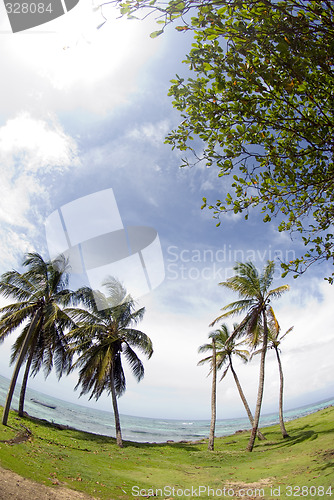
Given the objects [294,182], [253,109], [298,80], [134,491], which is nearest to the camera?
[298,80]

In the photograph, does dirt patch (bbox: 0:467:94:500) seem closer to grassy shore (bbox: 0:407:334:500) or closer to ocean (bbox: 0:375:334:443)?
grassy shore (bbox: 0:407:334:500)

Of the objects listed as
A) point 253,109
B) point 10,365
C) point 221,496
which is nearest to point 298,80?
point 253,109

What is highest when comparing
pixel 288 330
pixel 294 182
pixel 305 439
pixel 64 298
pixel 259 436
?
pixel 294 182

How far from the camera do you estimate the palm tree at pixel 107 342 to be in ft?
61.2

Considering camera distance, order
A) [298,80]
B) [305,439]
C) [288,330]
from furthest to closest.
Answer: [288,330]
[305,439]
[298,80]

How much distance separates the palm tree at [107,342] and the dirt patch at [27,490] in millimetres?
10879

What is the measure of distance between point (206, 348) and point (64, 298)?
43.6ft

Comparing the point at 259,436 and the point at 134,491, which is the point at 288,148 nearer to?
the point at 134,491

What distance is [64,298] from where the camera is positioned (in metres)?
18.9

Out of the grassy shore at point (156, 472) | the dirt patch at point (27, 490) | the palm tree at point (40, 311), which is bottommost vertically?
the grassy shore at point (156, 472)
